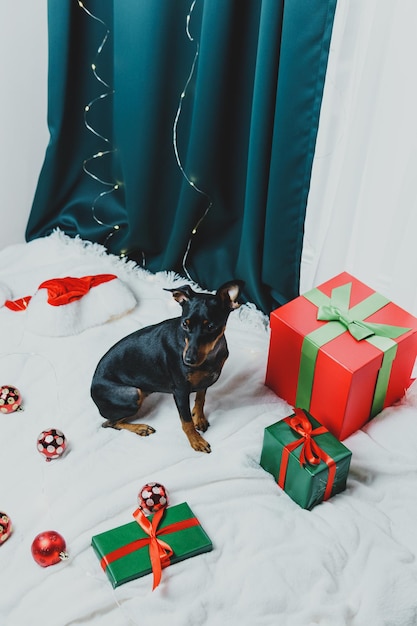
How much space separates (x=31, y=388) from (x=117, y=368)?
28 cm

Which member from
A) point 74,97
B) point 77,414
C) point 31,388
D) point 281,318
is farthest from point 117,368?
point 74,97

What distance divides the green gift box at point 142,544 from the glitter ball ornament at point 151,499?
0.6 inches

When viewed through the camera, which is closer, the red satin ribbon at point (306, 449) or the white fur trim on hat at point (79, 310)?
the red satin ribbon at point (306, 449)

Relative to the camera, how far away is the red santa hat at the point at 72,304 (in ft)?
6.23

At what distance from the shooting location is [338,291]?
5.67 ft

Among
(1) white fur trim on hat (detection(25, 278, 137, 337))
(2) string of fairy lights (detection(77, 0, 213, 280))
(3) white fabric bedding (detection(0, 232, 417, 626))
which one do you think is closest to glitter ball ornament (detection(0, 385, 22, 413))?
(3) white fabric bedding (detection(0, 232, 417, 626))

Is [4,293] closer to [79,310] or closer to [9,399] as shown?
[79,310]

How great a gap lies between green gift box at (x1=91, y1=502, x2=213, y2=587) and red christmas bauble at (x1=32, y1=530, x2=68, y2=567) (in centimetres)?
6

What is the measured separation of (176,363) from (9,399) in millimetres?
432

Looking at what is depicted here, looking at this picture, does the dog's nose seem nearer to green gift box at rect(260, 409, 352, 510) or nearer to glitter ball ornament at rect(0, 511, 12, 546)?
green gift box at rect(260, 409, 352, 510)

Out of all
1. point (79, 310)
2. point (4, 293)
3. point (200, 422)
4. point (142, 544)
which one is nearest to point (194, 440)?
point (200, 422)

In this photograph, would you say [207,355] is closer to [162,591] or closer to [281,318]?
[281,318]

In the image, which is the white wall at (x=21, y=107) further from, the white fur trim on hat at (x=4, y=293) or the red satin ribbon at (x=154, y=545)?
the red satin ribbon at (x=154, y=545)

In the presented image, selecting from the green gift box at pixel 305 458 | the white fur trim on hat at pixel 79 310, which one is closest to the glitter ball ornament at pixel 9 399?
the white fur trim on hat at pixel 79 310
